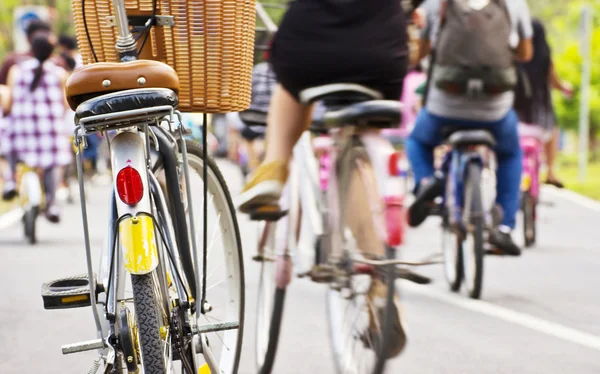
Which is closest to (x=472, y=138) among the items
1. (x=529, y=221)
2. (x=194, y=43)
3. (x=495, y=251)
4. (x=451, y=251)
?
(x=495, y=251)

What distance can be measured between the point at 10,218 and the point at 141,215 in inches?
422

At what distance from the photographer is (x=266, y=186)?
4520 millimetres

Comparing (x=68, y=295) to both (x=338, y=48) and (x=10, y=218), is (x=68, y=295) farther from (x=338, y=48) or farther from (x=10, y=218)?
(x=10, y=218)

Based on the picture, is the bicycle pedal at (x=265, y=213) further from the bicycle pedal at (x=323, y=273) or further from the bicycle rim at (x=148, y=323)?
the bicycle rim at (x=148, y=323)

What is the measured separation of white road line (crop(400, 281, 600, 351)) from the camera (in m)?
5.49

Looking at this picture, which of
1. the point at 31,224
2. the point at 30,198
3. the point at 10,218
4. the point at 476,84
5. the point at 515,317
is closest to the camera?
the point at 515,317

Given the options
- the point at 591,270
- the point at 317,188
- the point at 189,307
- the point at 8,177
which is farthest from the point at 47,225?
the point at 189,307

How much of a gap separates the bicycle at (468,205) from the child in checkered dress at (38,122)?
4.81 meters

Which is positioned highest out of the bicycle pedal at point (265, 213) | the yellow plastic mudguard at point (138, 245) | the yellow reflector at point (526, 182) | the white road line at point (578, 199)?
the yellow plastic mudguard at point (138, 245)

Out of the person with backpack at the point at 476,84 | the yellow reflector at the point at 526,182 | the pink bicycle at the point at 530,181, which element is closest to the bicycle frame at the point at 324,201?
the person with backpack at the point at 476,84

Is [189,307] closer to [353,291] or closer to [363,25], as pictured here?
[353,291]

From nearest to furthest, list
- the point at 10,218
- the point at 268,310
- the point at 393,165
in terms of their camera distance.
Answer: the point at 393,165, the point at 268,310, the point at 10,218

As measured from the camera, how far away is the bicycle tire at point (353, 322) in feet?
12.4

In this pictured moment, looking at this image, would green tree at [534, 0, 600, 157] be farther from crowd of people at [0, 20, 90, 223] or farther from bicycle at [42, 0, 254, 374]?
bicycle at [42, 0, 254, 374]
